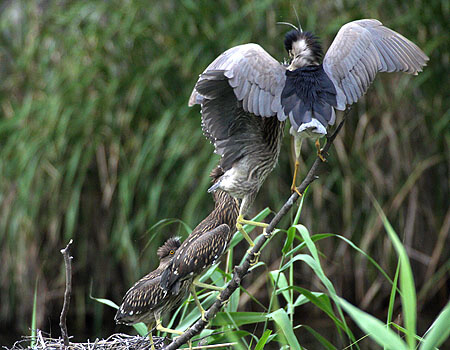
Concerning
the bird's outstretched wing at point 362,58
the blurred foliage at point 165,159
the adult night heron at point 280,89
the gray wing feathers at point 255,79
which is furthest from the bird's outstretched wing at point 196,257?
the blurred foliage at point 165,159

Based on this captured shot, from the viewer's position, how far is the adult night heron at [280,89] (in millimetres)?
1709

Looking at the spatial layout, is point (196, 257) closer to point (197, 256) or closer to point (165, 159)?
point (197, 256)

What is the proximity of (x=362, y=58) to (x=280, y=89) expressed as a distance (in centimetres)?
24

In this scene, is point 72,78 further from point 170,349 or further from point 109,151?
point 170,349

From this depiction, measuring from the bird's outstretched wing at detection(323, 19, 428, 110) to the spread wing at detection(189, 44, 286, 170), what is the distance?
0.14m

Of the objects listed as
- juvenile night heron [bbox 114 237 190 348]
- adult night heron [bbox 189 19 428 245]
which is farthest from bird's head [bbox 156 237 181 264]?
adult night heron [bbox 189 19 428 245]

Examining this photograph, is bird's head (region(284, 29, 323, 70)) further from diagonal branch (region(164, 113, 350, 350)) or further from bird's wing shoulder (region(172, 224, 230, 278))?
bird's wing shoulder (region(172, 224, 230, 278))

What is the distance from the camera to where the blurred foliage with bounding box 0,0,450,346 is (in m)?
4.63

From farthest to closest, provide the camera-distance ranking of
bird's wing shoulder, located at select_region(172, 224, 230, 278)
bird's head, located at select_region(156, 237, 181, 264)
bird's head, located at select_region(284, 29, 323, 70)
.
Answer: bird's head, located at select_region(156, 237, 181, 264) → bird's wing shoulder, located at select_region(172, 224, 230, 278) → bird's head, located at select_region(284, 29, 323, 70)

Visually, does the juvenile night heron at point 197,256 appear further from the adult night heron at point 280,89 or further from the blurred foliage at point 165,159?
the blurred foliage at point 165,159

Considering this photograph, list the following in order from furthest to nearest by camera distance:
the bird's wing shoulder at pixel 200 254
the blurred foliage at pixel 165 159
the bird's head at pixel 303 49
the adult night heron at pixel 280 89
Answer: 1. the blurred foliage at pixel 165 159
2. the bird's wing shoulder at pixel 200 254
3. the bird's head at pixel 303 49
4. the adult night heron at pixel 280 89

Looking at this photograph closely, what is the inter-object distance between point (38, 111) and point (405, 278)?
4.24 metres

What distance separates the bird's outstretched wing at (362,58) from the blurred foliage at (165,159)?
262 centimetres

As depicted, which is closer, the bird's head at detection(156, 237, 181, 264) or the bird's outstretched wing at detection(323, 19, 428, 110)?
the bird's outstretched wing at detection(323, 19, 428, 110)
